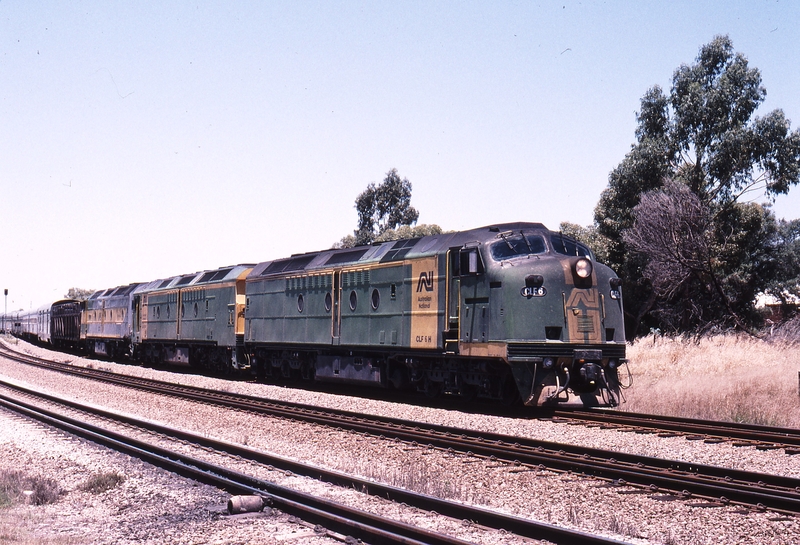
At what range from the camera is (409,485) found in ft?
30.4

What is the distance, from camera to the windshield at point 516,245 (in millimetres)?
16109

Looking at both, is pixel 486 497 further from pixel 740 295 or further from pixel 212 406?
pixel 740 295

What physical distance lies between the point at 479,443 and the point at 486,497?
3238 millimetres

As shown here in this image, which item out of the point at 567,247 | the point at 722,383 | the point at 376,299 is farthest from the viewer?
the point at 376,299

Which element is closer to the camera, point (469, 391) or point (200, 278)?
point (469, 391)

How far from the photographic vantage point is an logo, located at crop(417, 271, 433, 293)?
17.9m

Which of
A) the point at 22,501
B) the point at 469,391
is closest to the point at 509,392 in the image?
the point at 469,391

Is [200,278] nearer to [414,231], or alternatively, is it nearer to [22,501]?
[22,501]

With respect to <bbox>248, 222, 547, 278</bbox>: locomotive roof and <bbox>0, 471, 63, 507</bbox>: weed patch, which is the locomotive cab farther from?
<bbox>0, 471, 63, 507</bbox>: weed patch

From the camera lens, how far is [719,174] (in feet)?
118

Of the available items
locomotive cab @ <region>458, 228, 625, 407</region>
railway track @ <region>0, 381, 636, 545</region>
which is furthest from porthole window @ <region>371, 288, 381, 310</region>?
railway track @ <region>0, 381, 636, 545</region>

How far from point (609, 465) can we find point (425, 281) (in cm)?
872

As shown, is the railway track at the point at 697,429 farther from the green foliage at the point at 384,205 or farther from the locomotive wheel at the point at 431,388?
the green foliage at the point at 384,205

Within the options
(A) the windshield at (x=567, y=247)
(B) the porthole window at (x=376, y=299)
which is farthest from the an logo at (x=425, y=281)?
(A) the windshield at (x=567, y=247)
